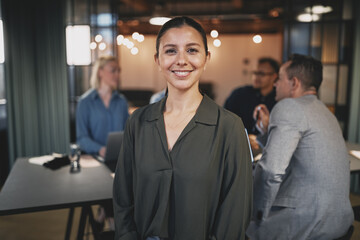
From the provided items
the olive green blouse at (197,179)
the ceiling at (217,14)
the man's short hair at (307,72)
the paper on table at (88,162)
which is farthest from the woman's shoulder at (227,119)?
the ceiling at (217,14)

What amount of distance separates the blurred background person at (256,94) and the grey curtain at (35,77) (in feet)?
7.74

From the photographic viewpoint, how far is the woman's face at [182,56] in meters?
1.19

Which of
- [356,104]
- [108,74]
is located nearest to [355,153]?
[356,104]

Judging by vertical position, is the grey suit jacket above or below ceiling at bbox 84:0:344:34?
below

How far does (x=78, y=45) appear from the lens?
4.54 metres

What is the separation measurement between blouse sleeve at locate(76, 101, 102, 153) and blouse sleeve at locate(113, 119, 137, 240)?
1632mm

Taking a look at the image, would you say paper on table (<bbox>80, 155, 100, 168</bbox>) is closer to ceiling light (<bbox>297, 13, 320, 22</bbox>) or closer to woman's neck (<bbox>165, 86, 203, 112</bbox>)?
woman's neck (<bbox>165, 86, 203, 112</bbox>)

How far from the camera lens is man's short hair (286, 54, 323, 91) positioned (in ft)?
6.17

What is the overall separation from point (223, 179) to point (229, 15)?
753 centimetres

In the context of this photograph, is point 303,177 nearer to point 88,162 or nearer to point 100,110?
point 88,162

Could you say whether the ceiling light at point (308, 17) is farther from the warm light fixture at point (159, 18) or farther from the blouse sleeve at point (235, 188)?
the blouse sleeve at point (235, 188)

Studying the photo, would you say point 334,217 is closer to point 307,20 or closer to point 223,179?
point 223,179

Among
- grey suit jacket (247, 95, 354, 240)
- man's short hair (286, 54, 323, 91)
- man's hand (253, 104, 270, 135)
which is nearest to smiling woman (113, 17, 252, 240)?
grey suit jacket (247, 95, 354, 240)

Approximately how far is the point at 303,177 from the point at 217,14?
22.4 feet
